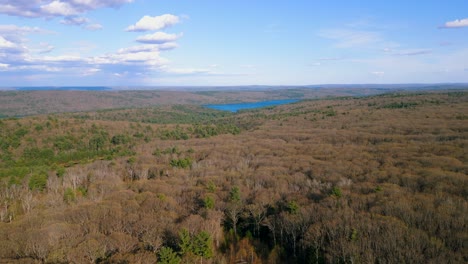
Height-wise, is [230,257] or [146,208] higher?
[146,208]

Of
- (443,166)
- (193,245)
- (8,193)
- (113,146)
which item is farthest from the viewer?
(113,146)

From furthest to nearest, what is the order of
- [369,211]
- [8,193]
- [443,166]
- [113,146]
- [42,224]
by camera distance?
[113,146] → [8,193] → [443,166] → [42,224] → [369,211]

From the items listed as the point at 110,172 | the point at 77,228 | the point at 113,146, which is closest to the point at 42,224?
the point at 77,228

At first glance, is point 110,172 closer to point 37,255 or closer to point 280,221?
point 37,255

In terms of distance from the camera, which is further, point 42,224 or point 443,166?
point 443,166

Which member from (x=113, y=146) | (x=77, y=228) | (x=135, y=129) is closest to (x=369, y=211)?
(x=77, y=228)

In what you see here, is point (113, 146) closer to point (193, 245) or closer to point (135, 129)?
point (135, 129)
